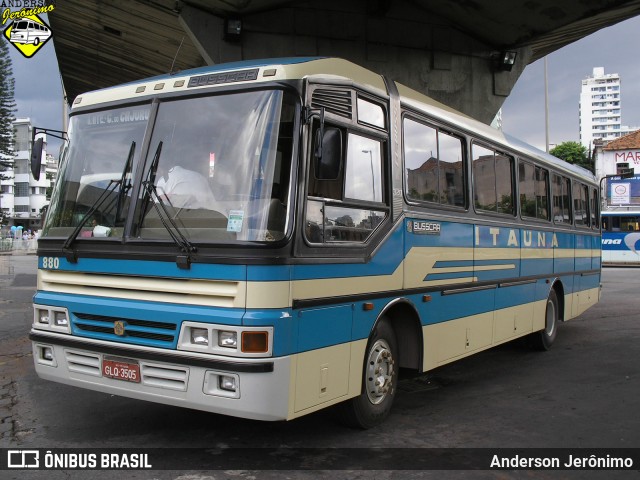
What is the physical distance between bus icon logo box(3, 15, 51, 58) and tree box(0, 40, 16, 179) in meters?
21.6

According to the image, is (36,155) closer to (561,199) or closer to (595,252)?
(561,199)

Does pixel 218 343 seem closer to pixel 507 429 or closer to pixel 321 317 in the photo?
pixel 321 317

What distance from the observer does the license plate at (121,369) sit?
4621 millimetres

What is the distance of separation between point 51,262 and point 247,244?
2.11m

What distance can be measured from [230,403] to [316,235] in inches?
54.9

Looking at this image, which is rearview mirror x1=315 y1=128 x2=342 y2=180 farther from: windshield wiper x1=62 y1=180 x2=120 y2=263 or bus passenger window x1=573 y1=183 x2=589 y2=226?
bus passenger window x1=573 y1=183 x2=589 y2=226

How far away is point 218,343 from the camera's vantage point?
4.30 meters

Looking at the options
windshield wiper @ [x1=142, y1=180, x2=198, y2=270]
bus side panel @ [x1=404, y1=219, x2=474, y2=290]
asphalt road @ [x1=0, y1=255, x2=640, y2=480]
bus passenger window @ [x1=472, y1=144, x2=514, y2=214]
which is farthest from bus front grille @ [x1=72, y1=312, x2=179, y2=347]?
bus passenger window @ [x1=472, y1=144, x2=514, y2=214]

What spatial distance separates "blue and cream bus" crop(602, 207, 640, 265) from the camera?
35312mm

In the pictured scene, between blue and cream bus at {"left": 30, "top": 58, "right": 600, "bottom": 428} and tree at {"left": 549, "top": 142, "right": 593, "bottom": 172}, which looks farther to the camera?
tree at {"left": 549, "top": 142, "right": 593, "bottom": 172}

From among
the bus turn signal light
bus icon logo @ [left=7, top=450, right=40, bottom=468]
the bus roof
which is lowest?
bus icon logo @ [left=7, top=450, right=40, bottom=468]

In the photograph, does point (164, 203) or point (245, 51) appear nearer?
point (164, 203)

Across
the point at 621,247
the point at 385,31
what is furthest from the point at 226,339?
the point at 621,247

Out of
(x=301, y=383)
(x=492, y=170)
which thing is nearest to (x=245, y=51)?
(x=492, y=170)
